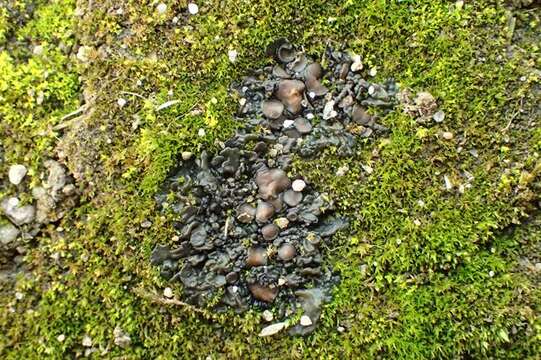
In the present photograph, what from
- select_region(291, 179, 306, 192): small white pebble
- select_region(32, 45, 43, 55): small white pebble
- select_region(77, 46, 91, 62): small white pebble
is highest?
select_region(32, 45, 43, 55): small white pebble

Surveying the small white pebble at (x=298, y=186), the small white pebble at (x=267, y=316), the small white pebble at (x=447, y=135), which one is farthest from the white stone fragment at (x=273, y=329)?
the small white pebble at (x=447, y=135)

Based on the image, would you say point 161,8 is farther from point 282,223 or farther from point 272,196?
point 282,223

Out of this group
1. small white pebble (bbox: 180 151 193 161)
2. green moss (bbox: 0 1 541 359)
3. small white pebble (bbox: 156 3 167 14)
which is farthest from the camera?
small white pebble (bbox: 156 3 167 14)

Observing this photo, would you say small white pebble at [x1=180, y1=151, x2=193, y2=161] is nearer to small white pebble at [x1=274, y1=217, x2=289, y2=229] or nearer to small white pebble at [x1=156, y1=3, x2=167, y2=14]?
small white pebble at [x1=274, y1=217, x2=289, y2=229]

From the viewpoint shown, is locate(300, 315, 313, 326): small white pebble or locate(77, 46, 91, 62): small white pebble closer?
locate(300, 315, 313, 326): small white pebble

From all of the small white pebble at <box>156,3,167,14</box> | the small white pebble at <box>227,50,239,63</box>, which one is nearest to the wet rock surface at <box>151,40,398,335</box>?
the small white pebble at <box>227,50,239,63</box>

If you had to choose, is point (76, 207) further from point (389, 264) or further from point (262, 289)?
point (389, 264)

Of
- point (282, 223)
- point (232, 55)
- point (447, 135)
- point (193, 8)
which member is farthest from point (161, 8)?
point (447, 135)
